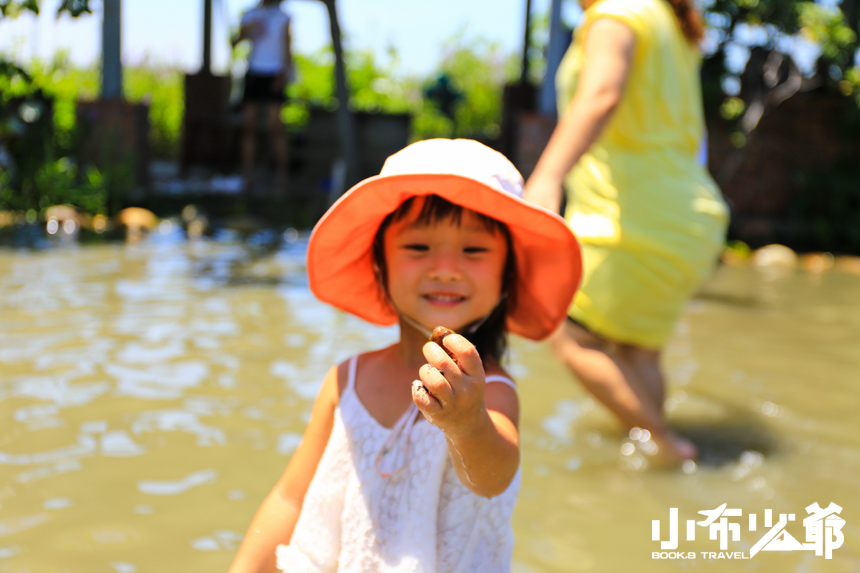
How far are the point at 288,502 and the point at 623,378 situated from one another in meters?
1.31

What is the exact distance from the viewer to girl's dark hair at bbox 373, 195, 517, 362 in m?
1.61

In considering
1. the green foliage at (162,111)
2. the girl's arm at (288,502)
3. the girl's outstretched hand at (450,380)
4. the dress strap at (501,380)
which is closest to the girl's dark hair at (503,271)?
the dress strap at (501,380)

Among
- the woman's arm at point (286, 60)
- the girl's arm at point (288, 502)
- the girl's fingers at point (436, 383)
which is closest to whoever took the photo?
the girl's fingers at point (436, 383)

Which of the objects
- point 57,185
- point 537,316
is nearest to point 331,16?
point 57,185

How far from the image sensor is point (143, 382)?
10.8 feet

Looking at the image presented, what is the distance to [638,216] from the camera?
260cm

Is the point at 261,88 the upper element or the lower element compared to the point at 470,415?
upper

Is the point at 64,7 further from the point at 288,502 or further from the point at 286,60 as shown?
the point at 286,60

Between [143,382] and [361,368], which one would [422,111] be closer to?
[143,382]

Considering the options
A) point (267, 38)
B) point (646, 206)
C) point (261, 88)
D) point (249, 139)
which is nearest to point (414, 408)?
point (646, 206)

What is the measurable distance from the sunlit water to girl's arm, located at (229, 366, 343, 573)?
38 centimetres

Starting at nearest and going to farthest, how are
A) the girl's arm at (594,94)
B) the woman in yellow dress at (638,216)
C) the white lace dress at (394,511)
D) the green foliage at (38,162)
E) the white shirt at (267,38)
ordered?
the white lace dress at (394,511), the girl's arm at (594,94), the woman in yellow dress at (638,216), the green foliage at (38,162), the white shirt at (267,38)

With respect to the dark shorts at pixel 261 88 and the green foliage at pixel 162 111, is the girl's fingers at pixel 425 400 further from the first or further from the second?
the green foliage at pixel 162 111

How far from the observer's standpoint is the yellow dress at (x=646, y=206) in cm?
258
